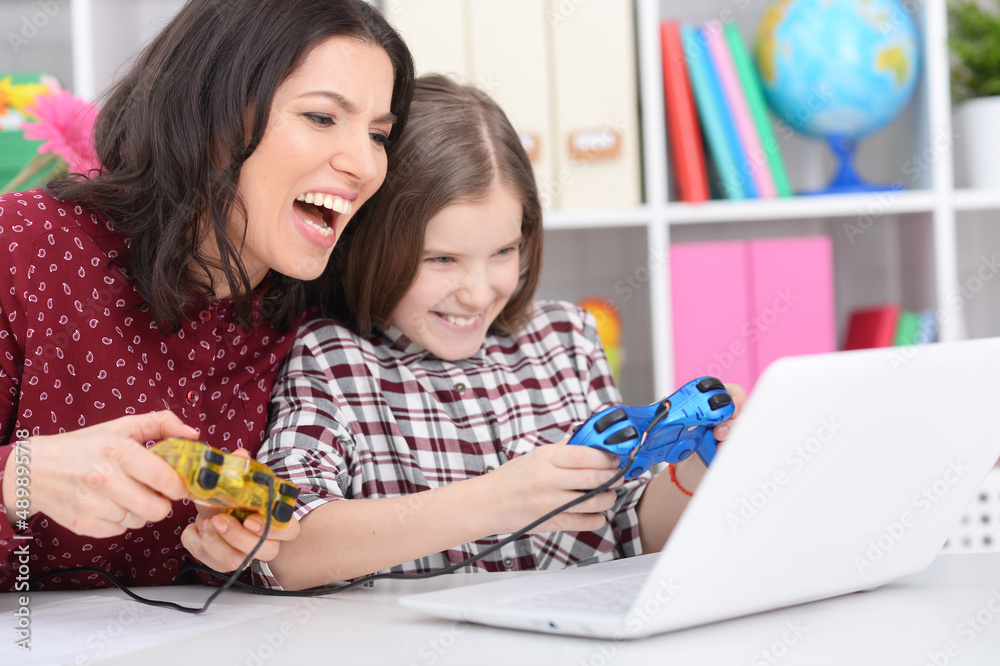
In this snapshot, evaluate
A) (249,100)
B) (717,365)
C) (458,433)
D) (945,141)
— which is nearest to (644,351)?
(717,365)

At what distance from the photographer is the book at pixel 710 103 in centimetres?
165

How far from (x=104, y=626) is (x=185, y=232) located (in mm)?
416

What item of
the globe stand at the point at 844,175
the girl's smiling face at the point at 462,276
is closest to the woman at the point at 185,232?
the girl's smiling face at the point at 462,276

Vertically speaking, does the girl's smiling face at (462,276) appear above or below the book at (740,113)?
below

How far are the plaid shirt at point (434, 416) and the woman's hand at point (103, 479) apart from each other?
27 cm

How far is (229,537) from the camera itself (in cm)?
77

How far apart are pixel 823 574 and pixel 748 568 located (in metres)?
0.10

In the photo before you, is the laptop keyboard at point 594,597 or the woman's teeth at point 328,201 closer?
the laptop keyboard at point 594,597

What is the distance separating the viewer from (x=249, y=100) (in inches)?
36.2

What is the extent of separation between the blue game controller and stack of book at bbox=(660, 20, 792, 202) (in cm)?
97

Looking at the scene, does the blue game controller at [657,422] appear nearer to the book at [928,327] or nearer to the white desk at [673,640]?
the white desk at [673,640]

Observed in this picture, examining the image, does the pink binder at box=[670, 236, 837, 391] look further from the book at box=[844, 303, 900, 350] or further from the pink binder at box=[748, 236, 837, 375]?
the book at box=[844, 303, 900, 350]

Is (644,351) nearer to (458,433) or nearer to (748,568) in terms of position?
(458,433)

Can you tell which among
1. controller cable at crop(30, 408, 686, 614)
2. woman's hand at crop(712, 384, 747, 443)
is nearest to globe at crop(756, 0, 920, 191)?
woman's hand at crop(712, 384, 747, 443)
